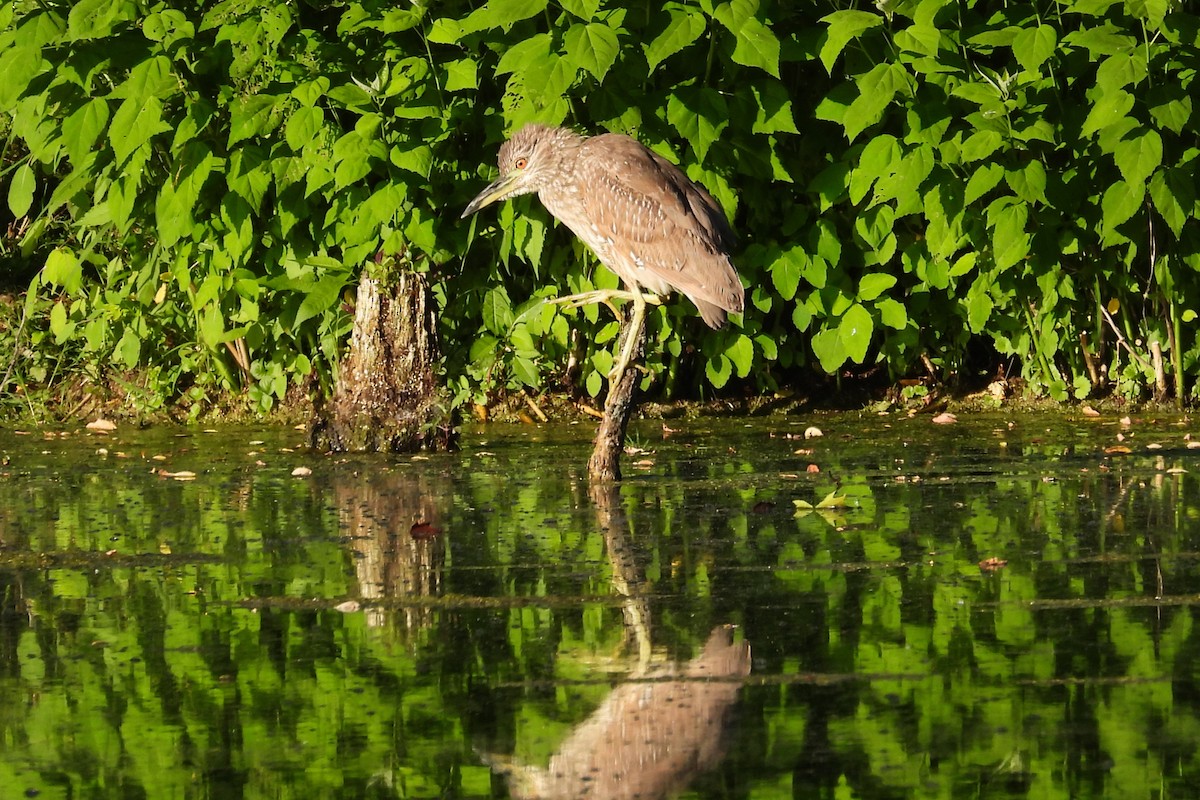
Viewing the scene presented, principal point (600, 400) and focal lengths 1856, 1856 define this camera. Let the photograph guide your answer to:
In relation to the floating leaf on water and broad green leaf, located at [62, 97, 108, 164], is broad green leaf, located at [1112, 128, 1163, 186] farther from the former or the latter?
broad green leaf, located at [62, 97, 108, 164]

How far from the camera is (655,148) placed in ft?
28.2

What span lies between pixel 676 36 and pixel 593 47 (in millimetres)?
419

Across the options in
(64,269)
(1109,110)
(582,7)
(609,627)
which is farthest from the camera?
(64,269)

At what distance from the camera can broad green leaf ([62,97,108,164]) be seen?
28.2 feet

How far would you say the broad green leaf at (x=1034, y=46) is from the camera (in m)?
7.76

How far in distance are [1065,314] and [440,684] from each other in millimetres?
5476

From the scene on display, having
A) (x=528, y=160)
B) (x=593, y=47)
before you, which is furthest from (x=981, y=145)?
(x=528, y=160)

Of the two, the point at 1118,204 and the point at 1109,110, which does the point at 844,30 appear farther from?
the point at 1118,204

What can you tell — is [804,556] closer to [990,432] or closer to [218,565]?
[218,565]

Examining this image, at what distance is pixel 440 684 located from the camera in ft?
14.6

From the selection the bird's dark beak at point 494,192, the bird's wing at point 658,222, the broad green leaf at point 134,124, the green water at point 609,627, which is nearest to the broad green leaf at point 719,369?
the green water at point 609,627

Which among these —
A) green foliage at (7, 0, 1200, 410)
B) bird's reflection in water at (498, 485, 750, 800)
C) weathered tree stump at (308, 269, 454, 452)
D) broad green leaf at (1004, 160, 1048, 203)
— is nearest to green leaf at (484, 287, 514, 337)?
green foliage at (7, 0, 1200, 410)

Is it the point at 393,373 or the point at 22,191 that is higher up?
the point at 22,191

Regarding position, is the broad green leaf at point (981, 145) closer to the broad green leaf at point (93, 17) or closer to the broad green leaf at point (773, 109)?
the broad green leaf at point (773, 109)
